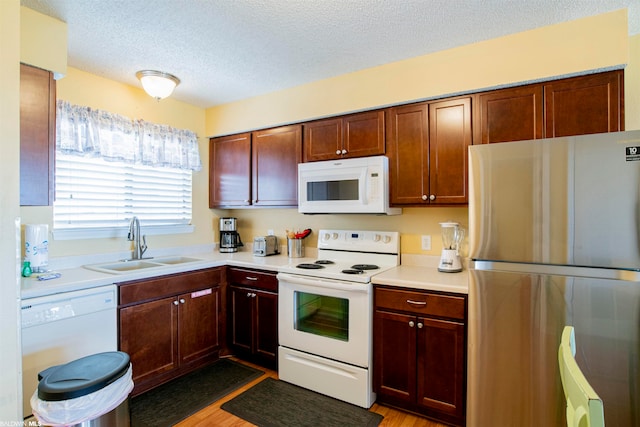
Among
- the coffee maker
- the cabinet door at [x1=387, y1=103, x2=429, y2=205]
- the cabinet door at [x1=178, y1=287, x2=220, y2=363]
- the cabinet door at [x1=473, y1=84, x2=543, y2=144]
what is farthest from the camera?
the coffee maker

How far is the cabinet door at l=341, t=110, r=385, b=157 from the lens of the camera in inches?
101

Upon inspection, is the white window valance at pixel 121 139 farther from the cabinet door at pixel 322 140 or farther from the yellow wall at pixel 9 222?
the yellow wall at pixel 9 222

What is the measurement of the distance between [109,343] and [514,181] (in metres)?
2.55

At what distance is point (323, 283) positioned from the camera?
93.0 inches

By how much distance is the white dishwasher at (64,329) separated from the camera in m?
1.78

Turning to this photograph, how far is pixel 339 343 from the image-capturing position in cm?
231

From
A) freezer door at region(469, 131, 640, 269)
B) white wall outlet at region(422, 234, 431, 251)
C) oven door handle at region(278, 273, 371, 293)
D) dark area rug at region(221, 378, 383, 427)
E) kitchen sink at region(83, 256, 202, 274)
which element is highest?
freezer door at region(469, 131, 640, 269)

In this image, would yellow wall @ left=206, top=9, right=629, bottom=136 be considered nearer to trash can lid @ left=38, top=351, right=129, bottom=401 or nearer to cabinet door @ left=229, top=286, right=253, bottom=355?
cabinet door @ left=229, top=286, right=253, bottom=355

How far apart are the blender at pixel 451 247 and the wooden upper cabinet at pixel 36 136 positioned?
8.24 ft

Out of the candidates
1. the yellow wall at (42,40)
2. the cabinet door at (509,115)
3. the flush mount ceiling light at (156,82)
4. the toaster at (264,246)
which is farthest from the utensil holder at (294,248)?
the yellow wall at (42,40)

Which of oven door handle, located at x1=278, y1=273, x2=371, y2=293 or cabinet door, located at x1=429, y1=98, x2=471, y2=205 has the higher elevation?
cabinet door, located at x1=429, y1=98, x2=471, y2=205

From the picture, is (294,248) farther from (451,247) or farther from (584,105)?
(584,105)

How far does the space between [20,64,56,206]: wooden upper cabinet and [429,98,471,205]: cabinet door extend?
7.85 ft

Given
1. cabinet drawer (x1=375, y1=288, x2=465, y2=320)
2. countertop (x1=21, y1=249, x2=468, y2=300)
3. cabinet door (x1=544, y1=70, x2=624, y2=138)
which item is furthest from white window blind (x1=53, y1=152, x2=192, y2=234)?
cabinet door (x1=544, y1=70, x2=624, y2=138)
